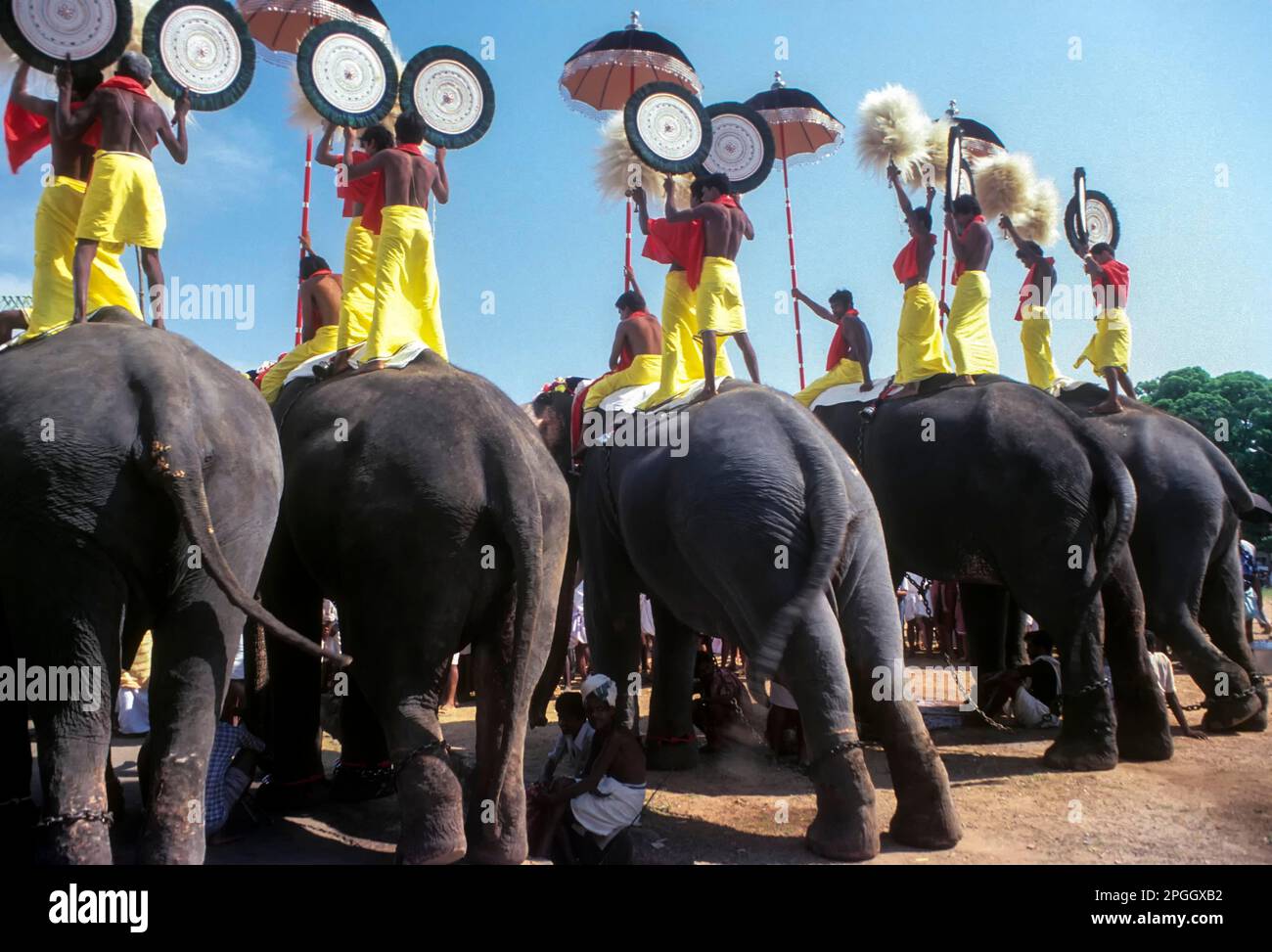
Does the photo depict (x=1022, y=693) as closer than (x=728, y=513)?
No

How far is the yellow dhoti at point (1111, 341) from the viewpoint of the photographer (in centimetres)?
1009

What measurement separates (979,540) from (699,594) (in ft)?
8.51

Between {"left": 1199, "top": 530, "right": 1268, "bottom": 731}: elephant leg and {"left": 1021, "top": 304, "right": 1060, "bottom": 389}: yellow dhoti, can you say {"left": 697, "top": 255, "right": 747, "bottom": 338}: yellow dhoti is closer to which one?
A: {"left": 1021, "top": 304, "right": 1060, "bottom": 389}: yellow dhoti

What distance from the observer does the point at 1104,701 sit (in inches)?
291

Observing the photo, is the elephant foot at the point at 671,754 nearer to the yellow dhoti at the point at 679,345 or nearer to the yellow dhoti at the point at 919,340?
the yellow dhoti at the point at 679,345

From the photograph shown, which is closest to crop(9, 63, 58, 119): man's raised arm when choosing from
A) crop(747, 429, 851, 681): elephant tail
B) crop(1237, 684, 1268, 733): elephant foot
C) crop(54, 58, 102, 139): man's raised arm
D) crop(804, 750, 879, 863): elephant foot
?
crop(54, 58, 102, 139): man's raised arm

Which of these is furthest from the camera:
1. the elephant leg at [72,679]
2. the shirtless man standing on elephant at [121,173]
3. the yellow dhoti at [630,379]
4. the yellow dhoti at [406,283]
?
the yellow dhoti at [630,379]

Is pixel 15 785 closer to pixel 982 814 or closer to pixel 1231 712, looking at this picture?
pixel 982 814

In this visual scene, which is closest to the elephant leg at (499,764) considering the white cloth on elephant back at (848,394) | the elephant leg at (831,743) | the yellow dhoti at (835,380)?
the elephant leg at (831,743)

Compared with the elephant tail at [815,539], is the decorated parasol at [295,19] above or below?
above

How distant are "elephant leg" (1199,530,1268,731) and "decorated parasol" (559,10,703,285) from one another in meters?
6.60

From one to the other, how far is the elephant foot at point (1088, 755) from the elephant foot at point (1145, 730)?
38 centimetres
